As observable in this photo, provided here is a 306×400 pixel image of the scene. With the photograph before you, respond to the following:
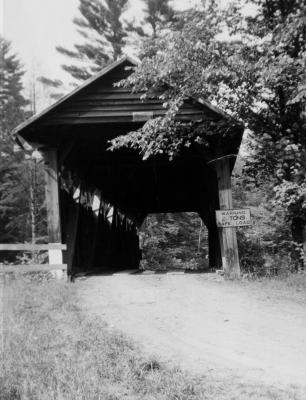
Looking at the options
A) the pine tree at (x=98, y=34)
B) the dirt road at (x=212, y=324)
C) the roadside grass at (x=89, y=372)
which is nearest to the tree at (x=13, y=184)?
the pine tree at (x=98, y=34)

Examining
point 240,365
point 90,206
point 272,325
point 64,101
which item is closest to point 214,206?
point 90,206

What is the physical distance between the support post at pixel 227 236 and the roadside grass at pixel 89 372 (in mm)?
5435

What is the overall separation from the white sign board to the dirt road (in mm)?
1665

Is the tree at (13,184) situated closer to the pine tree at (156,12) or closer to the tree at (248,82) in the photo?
the pine tree at (156,12)

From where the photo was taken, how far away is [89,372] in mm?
4285

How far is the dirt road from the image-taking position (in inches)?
182

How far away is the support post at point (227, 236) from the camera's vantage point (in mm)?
11102

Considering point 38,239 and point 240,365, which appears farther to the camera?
point 38,239

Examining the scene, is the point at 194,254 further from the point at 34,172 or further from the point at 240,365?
the point at 240,365

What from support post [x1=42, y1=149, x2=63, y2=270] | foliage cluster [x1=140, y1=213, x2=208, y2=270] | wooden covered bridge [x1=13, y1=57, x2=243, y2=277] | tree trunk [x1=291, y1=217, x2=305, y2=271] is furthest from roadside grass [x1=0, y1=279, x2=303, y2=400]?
foliage cluster [x1=140, y1=213, x2=208, y2=270]

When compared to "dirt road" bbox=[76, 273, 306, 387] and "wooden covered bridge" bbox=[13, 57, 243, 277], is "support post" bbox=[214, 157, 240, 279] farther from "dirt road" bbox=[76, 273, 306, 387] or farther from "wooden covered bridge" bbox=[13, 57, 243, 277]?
"dirt road" bbox=[76, 273, 306, 387]

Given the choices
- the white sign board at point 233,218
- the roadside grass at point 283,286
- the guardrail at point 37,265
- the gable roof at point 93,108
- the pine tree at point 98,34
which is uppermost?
the pine tree at point 98,34

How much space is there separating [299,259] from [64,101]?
6985 millimetres

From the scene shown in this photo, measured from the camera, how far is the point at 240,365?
4.60 meters
